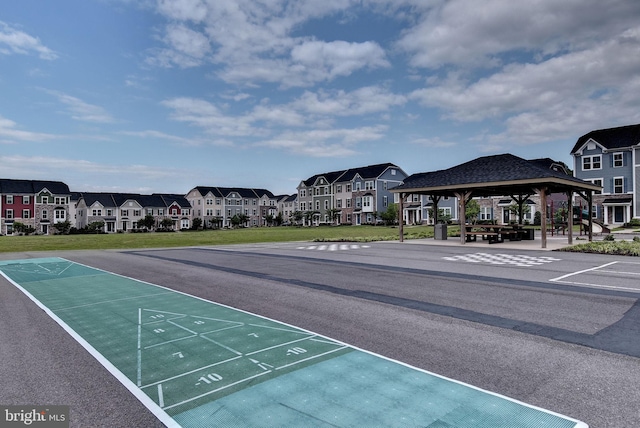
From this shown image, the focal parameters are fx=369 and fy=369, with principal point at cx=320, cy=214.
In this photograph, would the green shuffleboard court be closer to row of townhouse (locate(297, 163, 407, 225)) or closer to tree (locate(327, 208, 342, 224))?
row of townhouse (locate(297, 163, 407, 225))

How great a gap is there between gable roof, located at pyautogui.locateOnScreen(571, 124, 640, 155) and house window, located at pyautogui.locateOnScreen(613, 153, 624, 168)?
3.20 ft

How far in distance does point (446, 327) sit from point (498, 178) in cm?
1670

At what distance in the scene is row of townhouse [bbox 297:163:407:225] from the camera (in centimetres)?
6228

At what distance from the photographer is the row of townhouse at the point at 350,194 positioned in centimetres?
6228

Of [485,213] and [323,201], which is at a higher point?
[323,201]

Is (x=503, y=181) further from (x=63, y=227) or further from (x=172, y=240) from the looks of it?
(x=63, y=227)

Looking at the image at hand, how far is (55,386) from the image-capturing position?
4.02 m

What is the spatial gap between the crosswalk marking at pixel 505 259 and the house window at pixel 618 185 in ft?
109

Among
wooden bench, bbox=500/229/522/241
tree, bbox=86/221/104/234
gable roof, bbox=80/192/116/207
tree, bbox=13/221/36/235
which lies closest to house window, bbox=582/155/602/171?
wooden bench, bbox=500/229/522/241

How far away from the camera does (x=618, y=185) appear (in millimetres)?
39438

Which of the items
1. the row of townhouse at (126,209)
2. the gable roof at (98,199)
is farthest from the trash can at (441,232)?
the gable roof at (98,199)

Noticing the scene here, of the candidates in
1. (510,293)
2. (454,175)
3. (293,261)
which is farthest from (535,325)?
(454,175)

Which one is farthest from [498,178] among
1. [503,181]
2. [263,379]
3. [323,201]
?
[323,201]

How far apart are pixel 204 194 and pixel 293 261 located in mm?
69492
